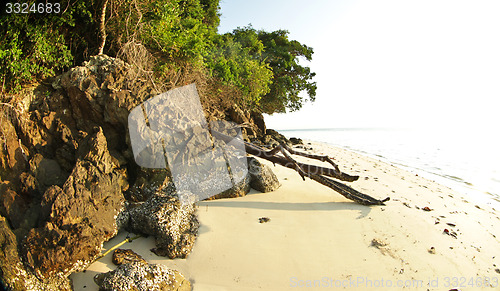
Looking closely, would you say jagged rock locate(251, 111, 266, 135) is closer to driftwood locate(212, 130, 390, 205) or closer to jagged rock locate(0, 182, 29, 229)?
driftwood locate(212, 130, 390, 205)

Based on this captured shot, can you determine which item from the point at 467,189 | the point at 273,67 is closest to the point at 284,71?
the point at 273,67

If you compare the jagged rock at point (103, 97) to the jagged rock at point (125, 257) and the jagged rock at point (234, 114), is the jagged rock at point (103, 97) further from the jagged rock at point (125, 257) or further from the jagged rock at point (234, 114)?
the jagged rock at point (234, 114)

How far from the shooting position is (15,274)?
106 inches

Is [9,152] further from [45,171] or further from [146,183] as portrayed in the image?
[146,183]

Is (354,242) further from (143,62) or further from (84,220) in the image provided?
(143,62)

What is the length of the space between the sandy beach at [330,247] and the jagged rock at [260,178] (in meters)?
0.15

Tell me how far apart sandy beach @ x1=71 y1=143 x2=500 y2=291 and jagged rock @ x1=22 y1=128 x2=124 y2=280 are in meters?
0.30

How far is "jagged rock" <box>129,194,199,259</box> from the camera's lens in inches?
136

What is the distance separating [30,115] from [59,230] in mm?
2615

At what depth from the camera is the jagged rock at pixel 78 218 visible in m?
2.84

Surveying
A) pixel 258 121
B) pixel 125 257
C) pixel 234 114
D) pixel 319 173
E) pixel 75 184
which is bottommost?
pixel 125 257

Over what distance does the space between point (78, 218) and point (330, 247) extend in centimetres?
353

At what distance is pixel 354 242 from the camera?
3877 millimetres

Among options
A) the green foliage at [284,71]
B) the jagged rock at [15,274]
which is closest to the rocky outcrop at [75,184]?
the jagged rock at [15,274]
